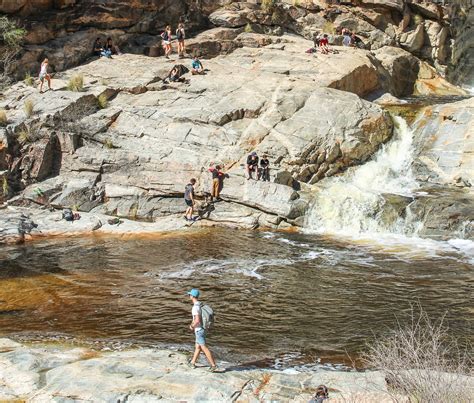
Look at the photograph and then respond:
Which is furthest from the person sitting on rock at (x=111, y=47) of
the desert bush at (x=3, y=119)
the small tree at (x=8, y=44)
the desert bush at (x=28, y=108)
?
the desert bush at (x=3, y=119)

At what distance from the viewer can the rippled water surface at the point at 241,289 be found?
13211mm

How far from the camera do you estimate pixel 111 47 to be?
35.8 metres

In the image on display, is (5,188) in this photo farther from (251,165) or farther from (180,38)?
(180,38)

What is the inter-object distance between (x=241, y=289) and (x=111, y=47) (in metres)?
23.9

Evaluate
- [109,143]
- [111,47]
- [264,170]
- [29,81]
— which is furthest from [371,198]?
[111,47]

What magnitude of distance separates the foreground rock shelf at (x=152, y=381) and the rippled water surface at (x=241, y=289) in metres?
1.50

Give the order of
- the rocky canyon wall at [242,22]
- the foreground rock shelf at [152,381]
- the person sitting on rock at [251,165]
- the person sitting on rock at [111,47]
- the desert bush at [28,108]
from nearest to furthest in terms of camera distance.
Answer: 1. the foreground rock shelf at [152,381]
2. the person sitting on rock at [251,165]
3. the desert bush at [28,108]
4. the rocky canyon wall at [242,22]
5. the person sitting on rock at [111,47]

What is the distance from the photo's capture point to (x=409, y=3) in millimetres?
43125

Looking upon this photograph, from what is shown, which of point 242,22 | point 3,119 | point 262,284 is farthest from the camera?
point 242,22

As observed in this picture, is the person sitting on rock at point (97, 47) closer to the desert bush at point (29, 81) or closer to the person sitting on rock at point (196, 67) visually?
the desert bush at point (29, 81)

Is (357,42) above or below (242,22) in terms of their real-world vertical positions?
below

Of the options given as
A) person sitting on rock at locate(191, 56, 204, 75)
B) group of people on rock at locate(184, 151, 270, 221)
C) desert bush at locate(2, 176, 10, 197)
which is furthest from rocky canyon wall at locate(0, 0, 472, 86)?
group of people on rock at locate(184, 151, 270, 221)

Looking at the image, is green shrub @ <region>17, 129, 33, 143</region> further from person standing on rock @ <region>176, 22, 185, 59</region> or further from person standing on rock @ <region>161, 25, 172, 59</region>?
person standing on rock @ <region>176, 22, 185, 59</region>

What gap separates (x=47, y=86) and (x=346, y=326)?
2337 centimetres
